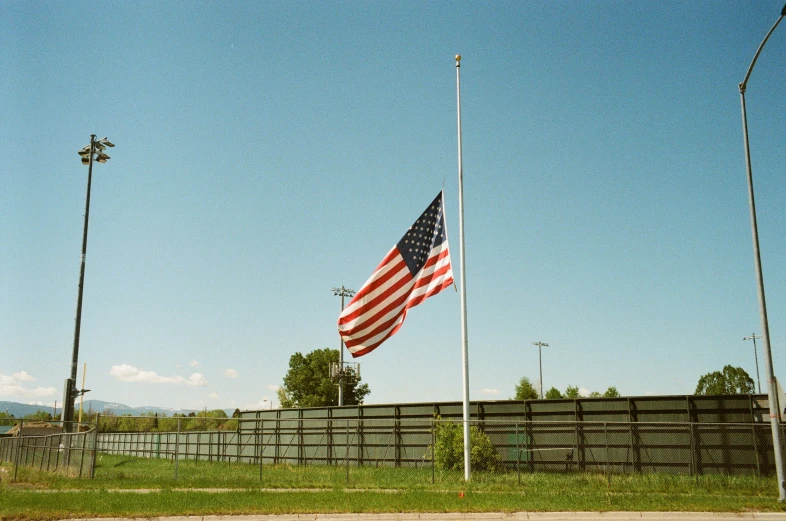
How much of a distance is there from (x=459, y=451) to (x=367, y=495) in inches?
361

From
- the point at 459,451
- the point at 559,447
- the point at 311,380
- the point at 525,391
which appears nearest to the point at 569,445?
the point at 559,447

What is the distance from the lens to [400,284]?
18516mm

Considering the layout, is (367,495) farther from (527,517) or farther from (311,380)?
(311,380)

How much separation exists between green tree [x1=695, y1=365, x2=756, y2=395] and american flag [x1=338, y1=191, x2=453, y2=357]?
97.3 meters

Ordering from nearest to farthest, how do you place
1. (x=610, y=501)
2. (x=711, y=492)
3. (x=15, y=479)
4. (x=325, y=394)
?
(x=610, y=501)
(x=711, y=492)
(x=15, y=479)
(x=325, y=394)

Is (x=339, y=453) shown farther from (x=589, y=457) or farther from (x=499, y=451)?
(x=589, y=457)

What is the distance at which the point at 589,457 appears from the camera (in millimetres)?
26203

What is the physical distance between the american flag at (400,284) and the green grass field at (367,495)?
406cm

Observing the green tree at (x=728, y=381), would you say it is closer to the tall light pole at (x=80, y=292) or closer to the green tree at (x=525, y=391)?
the green tree at (x=525, y=391)

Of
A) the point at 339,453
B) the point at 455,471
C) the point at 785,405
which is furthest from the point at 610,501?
the point at 339,453

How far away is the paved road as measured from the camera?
550 inches

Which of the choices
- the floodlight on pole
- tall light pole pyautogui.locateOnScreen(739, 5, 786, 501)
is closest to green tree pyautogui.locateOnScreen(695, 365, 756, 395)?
the floodlight on pole

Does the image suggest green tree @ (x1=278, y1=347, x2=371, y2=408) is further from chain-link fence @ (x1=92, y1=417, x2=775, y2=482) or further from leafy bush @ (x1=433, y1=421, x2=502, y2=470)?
leafy bush @ (x1=433, y1=421, x2=502, y2=470)

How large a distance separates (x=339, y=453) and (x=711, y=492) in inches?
805
